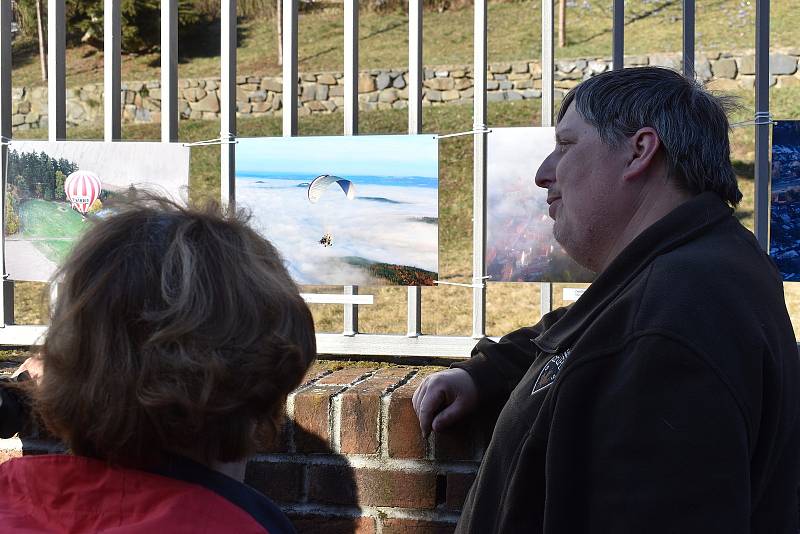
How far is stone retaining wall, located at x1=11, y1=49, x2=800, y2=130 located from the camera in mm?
12336

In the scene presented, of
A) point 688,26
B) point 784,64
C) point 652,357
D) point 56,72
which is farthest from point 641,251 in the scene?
point 784,64

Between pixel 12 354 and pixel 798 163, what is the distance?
2.48 m

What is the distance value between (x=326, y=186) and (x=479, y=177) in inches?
19.3

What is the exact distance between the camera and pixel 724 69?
12305 millimetres

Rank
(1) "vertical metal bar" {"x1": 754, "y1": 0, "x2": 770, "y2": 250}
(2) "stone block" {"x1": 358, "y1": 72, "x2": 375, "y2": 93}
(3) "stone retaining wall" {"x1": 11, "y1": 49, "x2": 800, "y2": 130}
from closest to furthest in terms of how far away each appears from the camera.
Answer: (1) "vertical metal bar" {"x1": 754, "y1": 0, "x2": 770, "y2": 250}
(3) "stone retaining wall" {"x1": 11, "y1": 49, "x2": 800, "y2": 130}
(2) "stone block" {"x1": 358, "y1": 72, "x2": 375, "y2": 93}

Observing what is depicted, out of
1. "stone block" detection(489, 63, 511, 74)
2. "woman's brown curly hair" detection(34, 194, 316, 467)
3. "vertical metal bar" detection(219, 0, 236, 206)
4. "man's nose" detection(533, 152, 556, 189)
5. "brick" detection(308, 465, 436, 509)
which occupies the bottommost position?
"brick" detection(308, 465, 436, 509)

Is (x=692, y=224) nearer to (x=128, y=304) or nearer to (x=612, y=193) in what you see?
(x=612, y=193)

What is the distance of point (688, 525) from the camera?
41.9 inches

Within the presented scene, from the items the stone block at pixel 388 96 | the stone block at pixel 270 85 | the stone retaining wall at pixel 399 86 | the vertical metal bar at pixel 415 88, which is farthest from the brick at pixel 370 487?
the stone block at pixel 270 85

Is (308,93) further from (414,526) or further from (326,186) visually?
(414,526)

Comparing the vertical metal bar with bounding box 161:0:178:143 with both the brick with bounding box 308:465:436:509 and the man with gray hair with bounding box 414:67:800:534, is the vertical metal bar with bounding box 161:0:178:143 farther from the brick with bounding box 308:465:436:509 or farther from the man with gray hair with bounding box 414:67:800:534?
the man with gray hair with bounding box 414:67:800:534

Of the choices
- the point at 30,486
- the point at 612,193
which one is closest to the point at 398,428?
the point at 612,193

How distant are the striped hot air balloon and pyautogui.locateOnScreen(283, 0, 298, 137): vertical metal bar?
667mm

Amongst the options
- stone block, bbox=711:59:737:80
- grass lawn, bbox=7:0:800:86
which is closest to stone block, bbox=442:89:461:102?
grass lawn, bbox=7:0:800:86
